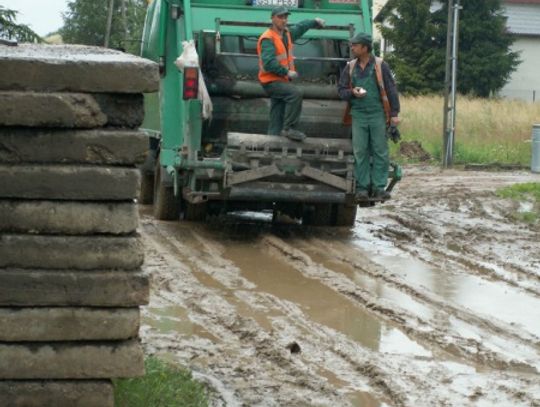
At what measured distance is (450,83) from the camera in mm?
24328

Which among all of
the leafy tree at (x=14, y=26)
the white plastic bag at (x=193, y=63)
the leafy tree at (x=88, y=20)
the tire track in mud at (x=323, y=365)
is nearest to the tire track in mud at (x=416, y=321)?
the tire track in mud at (x=323, y=365)

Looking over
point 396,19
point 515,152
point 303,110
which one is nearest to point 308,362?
point 303,110

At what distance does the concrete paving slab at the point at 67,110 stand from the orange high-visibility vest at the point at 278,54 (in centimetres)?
737

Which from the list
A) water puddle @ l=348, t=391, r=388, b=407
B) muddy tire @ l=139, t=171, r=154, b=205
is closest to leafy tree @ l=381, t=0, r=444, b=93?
muddy tire @ l=139, t=171, r=154, b=205

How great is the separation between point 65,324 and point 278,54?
25.4 ft

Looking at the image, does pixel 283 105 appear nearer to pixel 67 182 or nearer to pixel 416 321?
pixel 416 321

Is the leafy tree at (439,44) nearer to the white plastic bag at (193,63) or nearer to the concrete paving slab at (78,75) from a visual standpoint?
the white plastic bag at (193,63)

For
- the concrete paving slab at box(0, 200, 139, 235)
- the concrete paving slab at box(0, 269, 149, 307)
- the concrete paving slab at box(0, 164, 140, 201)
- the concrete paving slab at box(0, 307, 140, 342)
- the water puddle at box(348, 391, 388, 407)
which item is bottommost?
the water puddle at box(348, 391, 388, 407)

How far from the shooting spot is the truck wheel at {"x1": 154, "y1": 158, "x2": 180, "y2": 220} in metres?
14.3

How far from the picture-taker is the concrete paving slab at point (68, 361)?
5.57m

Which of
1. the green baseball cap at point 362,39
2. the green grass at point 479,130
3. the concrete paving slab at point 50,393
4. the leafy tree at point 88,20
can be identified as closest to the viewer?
the concrete paving slab at point 50,393

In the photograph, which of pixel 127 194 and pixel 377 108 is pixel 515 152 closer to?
pixel 377 108

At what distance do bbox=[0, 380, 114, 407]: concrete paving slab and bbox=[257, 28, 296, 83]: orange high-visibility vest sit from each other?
7.68 meters

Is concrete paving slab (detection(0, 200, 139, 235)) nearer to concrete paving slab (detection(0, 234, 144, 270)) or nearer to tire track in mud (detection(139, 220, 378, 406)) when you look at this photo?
concrete paving slab (detection(0, 234, 144, 270))
